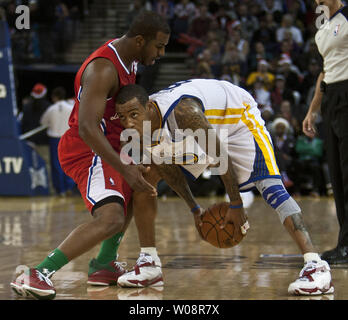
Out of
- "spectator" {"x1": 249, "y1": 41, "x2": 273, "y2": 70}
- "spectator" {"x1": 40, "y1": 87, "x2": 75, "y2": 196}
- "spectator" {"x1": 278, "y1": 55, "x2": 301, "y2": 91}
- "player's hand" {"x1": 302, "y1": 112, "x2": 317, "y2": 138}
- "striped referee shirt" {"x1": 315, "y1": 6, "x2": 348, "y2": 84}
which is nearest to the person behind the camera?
"striped referee shirt" {"x1": 315, "y1": 6, "x2": 348, "y2": 84}

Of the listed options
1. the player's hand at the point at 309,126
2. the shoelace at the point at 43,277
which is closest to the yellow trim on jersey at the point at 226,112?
the player's hand at the point at 309,126

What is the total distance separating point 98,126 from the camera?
13.4 ft

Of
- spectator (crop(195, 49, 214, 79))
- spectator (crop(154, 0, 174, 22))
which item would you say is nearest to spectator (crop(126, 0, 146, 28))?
spectator (crop(154, 0, 174, 22))

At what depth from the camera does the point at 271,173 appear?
4.39 metres

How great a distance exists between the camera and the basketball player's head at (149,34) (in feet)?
14.0

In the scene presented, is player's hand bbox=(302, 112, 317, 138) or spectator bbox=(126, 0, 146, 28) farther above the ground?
spectator bbox=(126, 0, 146, 28)

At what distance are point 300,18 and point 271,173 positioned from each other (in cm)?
1182

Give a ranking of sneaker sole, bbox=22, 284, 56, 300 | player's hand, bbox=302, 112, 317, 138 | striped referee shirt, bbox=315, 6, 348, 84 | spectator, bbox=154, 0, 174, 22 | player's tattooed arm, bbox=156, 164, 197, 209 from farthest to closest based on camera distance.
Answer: spectator, bbox=154, 0, 174, 22 → player's hand, bbox=302, 112, 317, 138 → striped referee shirt, bbox=315, 6, 348, 84 → player's tattooed arm, bbox=156, 164, 197, 209 → sneaker sole, bbox=22, 284, 56, 300

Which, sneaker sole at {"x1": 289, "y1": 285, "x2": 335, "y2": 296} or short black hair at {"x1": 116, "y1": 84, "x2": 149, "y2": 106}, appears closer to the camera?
sneaker sole at {"x1": 289, "y1": 285, "x2": 335, "y2": 296}

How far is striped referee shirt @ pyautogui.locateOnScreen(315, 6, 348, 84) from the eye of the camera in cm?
532

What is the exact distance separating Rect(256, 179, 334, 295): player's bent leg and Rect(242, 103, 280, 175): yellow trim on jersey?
89 mm

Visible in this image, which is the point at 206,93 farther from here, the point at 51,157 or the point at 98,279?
the point at 51,157

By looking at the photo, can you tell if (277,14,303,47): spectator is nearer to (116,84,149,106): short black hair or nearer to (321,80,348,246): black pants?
(321,80,348,246): black pants
